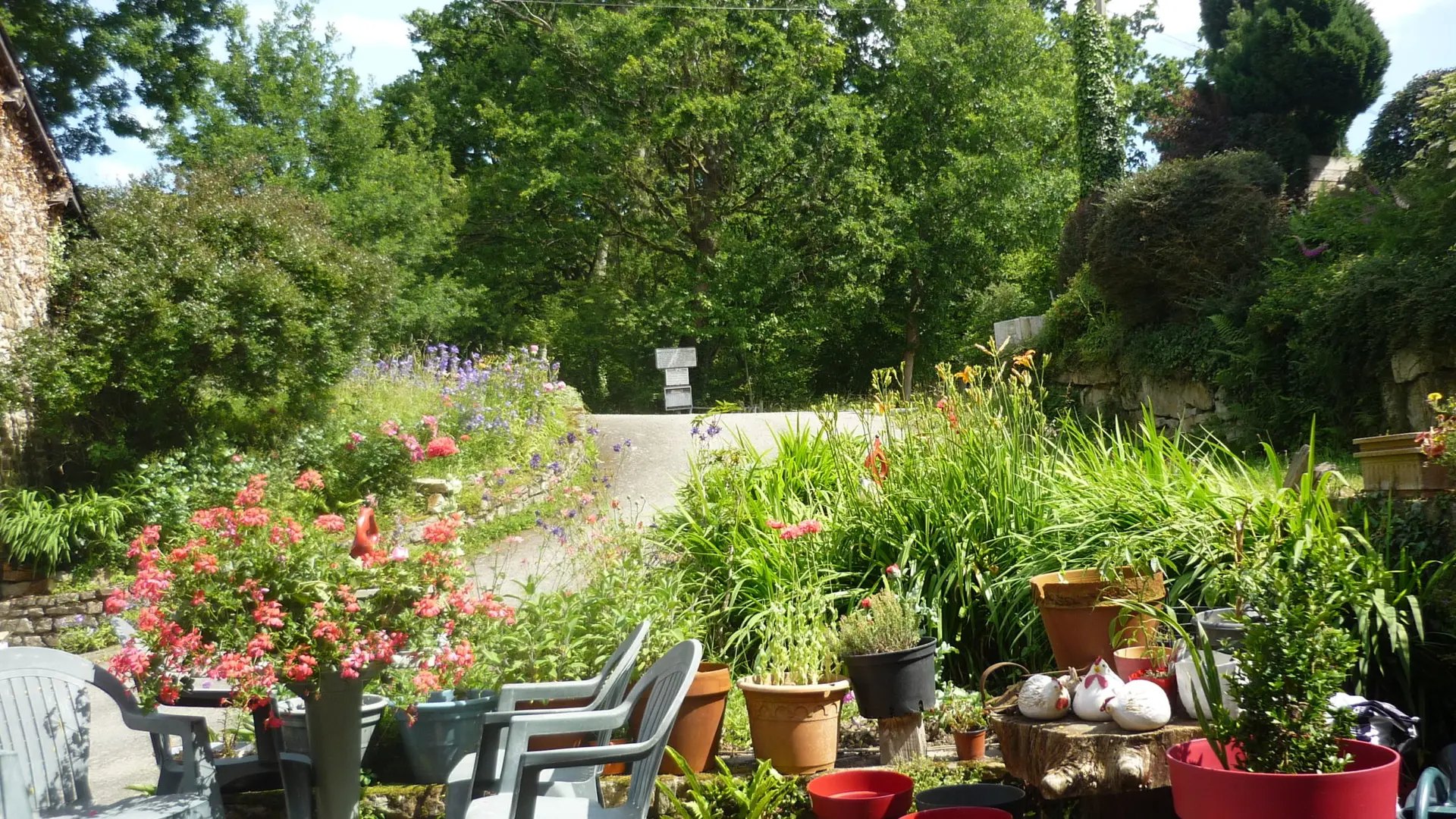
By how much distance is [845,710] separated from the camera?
14.8 ft

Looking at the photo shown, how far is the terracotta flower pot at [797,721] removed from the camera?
3.58 m

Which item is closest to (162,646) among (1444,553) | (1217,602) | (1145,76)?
(1217,602)

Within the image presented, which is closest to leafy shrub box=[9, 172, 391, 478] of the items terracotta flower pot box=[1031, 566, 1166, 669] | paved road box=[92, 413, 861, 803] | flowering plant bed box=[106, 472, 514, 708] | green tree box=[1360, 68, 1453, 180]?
paved road box=[92, 413, 861, 803]

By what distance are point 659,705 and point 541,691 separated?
2.08ft

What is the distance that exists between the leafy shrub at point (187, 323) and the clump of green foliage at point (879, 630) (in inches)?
276

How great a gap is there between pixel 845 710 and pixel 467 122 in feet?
64.6

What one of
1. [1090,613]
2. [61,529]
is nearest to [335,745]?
[1090,613]

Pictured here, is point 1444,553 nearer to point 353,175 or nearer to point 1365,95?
point 1365,95

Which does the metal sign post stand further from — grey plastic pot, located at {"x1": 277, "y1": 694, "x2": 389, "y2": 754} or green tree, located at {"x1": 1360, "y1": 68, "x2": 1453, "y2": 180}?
grey plastic pot, located at {"x1": 277, "y1": 694, "x2": 389, "y2": 754}

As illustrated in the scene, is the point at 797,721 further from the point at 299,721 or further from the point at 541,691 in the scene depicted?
the point at 299,721

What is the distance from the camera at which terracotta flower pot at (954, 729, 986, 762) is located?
11.9ft

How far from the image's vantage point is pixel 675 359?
1575 cm

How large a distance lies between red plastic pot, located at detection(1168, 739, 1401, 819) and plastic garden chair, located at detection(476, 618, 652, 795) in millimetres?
1611

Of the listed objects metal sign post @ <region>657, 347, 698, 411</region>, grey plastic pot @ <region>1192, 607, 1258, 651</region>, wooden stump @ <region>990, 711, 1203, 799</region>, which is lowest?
wooden stump @ <region>990, 711, 1203, 799</region>
